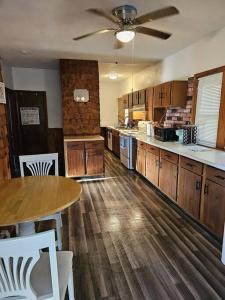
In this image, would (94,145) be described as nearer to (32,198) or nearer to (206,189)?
(206,189)

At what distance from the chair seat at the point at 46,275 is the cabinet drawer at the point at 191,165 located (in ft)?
5.94

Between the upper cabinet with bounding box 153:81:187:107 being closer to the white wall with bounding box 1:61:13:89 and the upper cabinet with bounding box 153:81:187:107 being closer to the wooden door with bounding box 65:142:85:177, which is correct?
the wooden door with bounding box 65:142:85:177

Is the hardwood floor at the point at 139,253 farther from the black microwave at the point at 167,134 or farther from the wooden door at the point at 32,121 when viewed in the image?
the wooden door at the point at 32,121

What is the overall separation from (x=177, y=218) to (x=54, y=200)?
1.95m

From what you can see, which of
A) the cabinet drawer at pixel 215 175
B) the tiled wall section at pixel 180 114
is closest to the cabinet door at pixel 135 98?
the tiled wall section at pixel 180 114

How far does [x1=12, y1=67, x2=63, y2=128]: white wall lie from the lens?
18.1 feet

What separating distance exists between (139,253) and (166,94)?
296cm

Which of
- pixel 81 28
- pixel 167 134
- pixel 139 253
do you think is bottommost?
pixel 139 253

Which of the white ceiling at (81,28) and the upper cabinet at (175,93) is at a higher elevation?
the white ceiling at (81,28)

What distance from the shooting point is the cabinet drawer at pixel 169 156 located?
9.97 feet

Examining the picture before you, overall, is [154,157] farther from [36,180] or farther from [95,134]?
[36,180]

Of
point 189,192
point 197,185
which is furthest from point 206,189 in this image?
point 189,192

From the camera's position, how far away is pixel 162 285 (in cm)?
175

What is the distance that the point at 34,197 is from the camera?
164cm
